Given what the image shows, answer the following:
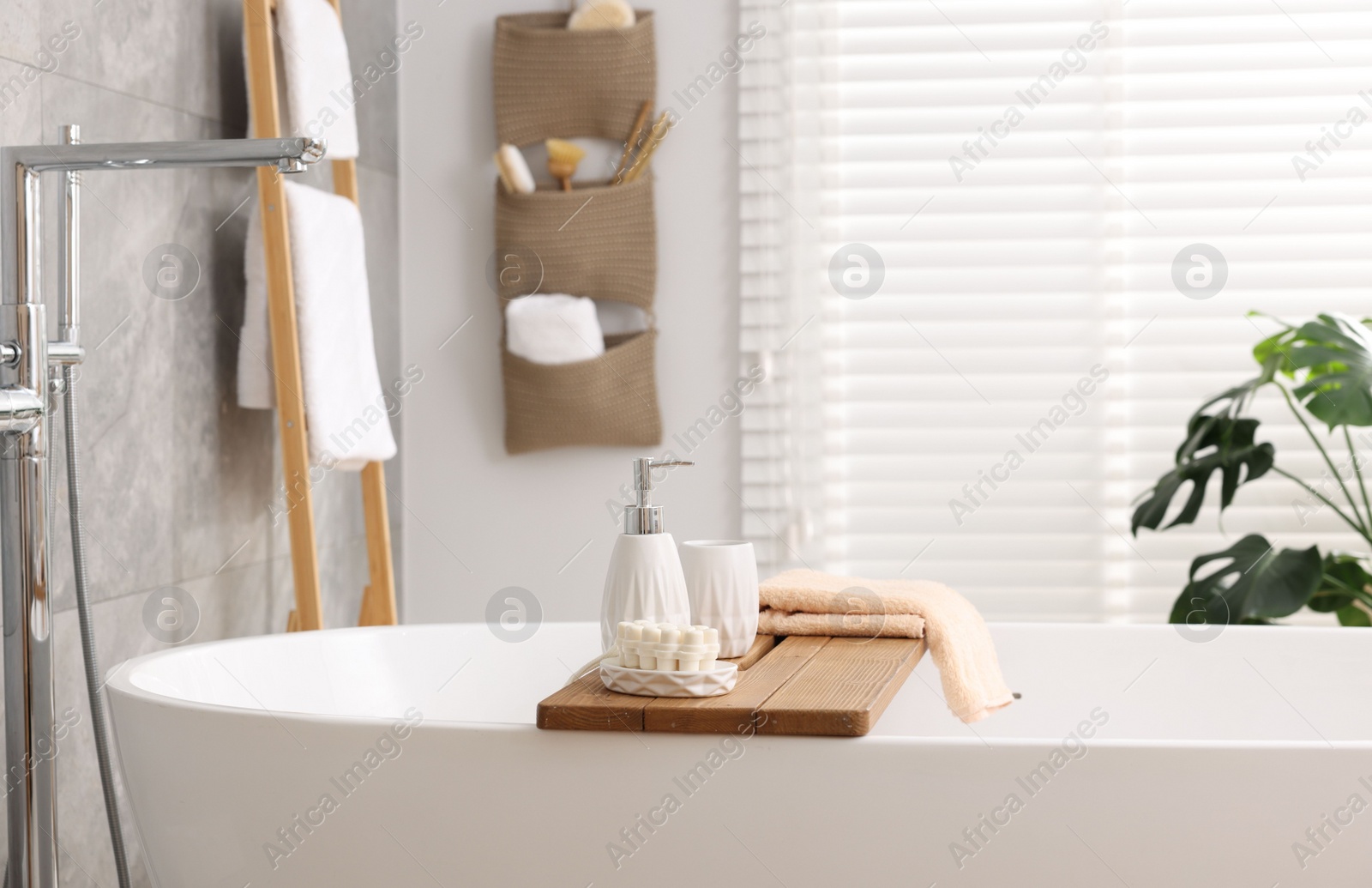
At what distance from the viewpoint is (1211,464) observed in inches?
85.0

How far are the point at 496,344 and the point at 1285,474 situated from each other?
1.61 meters

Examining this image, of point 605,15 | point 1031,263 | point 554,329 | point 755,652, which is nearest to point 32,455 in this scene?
point 755,652

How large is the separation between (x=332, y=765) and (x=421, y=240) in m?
1.74

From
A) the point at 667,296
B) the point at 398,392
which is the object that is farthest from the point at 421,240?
the point at 667,296

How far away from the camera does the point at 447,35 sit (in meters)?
2.64

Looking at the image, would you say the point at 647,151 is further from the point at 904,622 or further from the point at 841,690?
the point at 841,690

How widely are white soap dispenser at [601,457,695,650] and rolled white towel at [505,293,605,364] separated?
1.23 metres

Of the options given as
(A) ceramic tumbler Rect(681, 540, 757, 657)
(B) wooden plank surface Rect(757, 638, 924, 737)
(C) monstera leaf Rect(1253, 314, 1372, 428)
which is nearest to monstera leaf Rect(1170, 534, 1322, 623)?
(C) monstera leaf Rect(1253, 314, 1372, 428)

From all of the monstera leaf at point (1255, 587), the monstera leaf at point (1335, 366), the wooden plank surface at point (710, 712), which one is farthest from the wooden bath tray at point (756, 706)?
the monstera leaf at point (1335, 366)

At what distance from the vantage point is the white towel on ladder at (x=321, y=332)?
1850 mm

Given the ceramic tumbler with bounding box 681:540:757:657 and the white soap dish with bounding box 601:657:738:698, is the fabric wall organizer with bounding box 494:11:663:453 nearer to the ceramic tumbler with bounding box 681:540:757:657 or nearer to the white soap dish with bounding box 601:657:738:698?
the ceramic tumbler with bounding box 681:540:757:657

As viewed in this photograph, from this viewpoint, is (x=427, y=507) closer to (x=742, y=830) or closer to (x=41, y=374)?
(x=41, y=374)

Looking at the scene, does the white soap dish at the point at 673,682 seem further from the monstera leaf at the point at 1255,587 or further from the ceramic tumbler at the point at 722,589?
the monstera leaf at the point at 1255,587

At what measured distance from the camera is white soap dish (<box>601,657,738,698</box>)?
1.10 m
